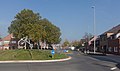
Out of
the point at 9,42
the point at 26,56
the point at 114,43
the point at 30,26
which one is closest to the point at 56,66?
the point at 26,56

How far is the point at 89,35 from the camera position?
145 meters

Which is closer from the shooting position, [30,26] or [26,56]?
[26,56]

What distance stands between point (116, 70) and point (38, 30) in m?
50.6

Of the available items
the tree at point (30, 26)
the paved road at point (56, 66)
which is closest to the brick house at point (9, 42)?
the tree at point (30, 26)

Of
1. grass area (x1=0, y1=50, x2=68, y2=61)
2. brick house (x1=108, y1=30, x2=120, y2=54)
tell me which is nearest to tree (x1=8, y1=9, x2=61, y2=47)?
brick house (x1=108, y1=30, x2=120, y2=54)

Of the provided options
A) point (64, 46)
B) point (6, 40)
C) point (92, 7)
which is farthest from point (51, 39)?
point (64, 46)

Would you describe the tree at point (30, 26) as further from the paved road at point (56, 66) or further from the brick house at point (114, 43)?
the paved road at point (56, 66)

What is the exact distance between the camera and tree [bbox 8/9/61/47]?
2771 inches

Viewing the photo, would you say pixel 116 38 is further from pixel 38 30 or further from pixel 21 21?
pixel 21 21

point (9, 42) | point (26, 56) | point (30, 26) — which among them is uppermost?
point (30, 26)

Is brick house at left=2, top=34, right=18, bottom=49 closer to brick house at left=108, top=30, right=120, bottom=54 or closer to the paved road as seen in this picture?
brick house at left=108, top=30, right=120, bottom=54

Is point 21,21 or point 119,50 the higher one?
point 21,21

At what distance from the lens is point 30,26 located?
7150cm

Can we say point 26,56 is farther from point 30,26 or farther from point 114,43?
point 114,43
